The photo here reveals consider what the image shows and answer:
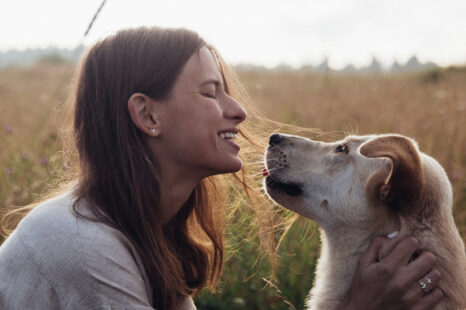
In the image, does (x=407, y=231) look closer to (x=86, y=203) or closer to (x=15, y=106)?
(x=86, y=203)

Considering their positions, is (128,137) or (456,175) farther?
(456,175)

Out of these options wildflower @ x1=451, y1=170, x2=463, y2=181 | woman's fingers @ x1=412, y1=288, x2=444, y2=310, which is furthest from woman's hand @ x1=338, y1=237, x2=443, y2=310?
wildflower @ x1=451, y1=170, x2=463, y2=181

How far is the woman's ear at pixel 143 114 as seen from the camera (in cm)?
249

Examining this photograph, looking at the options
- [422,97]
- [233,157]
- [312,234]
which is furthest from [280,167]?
[422,97]

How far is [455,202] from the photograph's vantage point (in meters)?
4.72

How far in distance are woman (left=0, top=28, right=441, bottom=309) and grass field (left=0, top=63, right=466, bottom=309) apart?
916mm

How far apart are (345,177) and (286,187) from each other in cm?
34

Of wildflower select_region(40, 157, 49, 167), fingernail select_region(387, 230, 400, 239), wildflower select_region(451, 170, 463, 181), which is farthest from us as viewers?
wildflower select_region(40, 157, 49, 167)

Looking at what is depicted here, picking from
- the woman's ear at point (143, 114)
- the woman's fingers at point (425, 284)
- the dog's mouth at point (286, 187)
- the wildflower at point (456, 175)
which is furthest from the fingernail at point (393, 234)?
the wildflower at point (456, 175)

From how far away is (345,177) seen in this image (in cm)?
273

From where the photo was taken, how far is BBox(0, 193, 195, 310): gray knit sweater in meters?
2.08

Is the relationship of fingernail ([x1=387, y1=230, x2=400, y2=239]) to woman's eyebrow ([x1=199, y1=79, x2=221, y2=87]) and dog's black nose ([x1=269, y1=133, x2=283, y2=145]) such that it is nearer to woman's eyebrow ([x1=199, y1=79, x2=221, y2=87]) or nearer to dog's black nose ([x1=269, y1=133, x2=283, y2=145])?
dog's black nose ([x1=269, y1=133, x2=283, y2=145])

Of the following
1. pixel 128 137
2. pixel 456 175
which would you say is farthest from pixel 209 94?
pixel 456 175

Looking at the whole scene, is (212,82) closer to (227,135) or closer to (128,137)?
(227,135)
